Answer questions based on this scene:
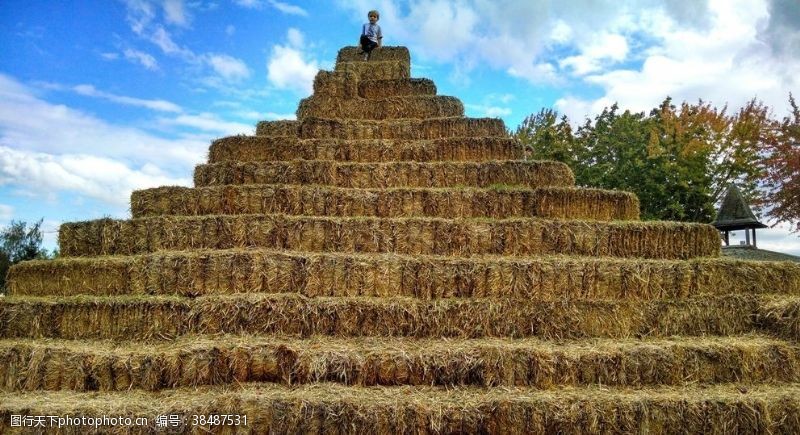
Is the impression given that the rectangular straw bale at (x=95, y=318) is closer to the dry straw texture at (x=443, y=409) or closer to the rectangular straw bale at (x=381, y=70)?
the dry straw texture at (x=443, y=409)

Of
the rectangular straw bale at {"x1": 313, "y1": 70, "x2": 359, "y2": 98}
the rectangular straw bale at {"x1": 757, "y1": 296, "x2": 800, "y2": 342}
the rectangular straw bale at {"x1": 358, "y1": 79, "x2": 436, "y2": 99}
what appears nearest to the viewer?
the rectangular straw bale at {"x1": 757, "y1": 296, "x2": 800, "y2": 342}

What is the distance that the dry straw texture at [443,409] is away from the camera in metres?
4.18

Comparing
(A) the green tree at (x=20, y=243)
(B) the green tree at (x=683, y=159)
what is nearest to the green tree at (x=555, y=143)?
(B) the green tree at (x=683, y=159)

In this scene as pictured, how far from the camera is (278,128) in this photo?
10070mm

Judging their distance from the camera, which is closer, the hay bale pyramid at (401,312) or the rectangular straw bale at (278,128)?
the hay bale pyramid at (401,312)

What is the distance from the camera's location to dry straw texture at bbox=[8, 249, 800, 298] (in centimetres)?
586

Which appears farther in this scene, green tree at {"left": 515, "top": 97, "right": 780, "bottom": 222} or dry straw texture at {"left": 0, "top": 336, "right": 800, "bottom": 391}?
green tree at {"left": 515, "top": 97, "right": 780, "bottom": 222}

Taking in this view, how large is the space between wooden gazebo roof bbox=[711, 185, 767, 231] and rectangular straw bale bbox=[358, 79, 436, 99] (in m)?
11.4

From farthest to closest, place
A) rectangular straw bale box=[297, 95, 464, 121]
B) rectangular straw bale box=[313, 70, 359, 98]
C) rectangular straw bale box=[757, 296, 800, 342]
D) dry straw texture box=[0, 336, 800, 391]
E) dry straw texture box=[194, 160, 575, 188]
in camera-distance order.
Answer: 1. rectangular straw bale box=[313, 70, 359, 98]
2. rectangular straw bale box=[297, 95, 464, 121]
3. dry straw texture box=[194, 160, 575, 188]
4. rectangular straw bale box=[757, 296, 800, 342]
5. dry straw texture box=[0, 336, 800, 391]

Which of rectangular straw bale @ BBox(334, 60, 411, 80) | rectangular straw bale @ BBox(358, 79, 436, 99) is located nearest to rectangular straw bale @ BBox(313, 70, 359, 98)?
rectangular straw bale @ BBox(358, 79, 436, 99)

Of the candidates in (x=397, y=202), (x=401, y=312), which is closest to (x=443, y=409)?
(x=401, y=312)

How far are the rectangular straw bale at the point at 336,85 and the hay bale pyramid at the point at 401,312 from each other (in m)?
3.98

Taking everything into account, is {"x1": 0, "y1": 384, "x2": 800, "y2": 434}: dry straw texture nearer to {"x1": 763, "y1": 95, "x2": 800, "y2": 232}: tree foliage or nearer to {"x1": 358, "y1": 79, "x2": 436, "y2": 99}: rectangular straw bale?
{"x1": 358, "y1": 79, "x2": 436, "y2": 99}: rectangular straw bale

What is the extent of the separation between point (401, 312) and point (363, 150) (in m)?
4.29
